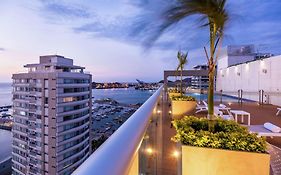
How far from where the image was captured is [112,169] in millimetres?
496

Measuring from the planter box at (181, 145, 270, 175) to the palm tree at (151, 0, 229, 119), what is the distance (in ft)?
1.75

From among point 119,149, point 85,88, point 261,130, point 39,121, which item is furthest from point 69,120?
point 119,149

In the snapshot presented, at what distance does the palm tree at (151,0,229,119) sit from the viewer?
5.81ft

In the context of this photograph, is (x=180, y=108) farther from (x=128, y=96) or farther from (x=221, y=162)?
(x=128, y=96)

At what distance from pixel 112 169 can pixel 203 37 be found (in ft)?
7.57

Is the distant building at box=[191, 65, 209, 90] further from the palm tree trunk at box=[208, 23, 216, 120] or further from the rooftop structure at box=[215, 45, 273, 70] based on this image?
the rooftop structure at box=[215, 45, 273, 70]

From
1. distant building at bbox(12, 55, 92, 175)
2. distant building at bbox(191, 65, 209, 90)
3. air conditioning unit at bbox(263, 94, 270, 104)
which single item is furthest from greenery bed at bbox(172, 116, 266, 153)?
distant building at bbox(12, 55, 92, 175)

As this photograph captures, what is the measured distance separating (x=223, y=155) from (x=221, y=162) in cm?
7

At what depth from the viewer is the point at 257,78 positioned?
12.6m

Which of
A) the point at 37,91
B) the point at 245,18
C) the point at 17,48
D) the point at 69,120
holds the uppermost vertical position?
the point at 17,48

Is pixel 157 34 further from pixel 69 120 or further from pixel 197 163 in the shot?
pixel 69 120

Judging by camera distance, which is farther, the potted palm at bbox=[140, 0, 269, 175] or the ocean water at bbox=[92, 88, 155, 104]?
the ocean water at bbox=[92, 88, 155, 104]

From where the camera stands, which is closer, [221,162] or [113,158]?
[113,158]


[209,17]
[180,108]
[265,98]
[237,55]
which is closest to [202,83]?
[265,98]
